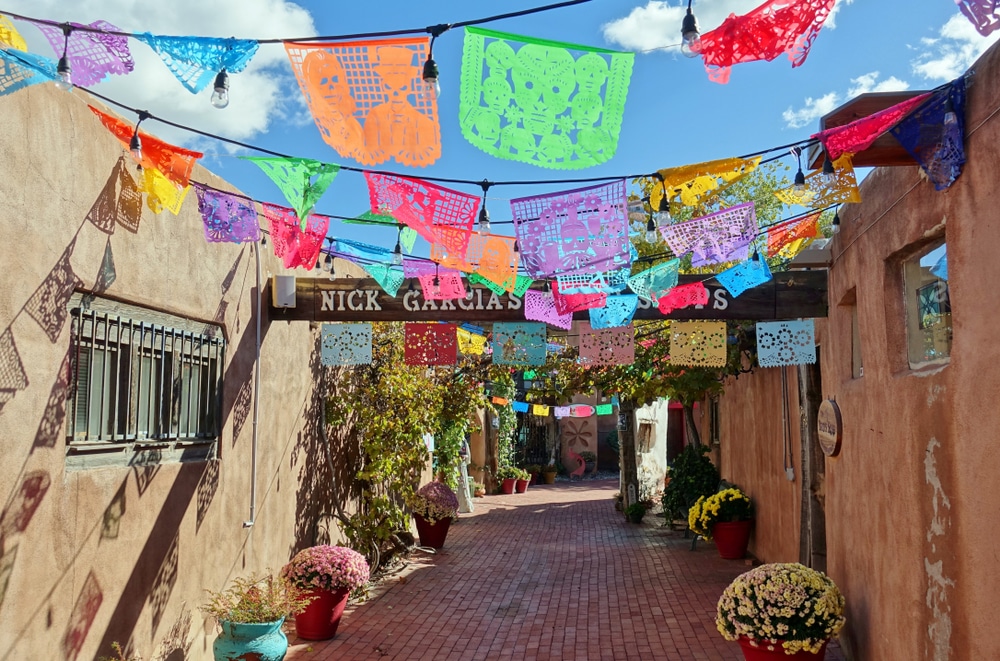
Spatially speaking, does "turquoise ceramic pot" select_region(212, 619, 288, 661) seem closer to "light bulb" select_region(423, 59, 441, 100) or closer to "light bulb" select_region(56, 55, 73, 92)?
"light bulb" select_region(56, 55, 73, 92)

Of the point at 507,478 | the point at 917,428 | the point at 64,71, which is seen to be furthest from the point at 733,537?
the point at 507,478

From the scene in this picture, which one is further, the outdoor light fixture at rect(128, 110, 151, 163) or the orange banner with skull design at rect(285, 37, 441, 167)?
the outdoor light fixture at rect(128, 110, 151, 163)

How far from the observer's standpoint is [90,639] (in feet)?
16.1

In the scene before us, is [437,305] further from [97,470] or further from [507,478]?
[507,478]

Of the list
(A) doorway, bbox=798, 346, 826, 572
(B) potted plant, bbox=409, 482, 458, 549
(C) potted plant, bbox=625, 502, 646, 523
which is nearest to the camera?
(A) doorway, bbox=798, 346, 826, 572

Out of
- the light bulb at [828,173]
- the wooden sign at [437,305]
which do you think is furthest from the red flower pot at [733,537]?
the light bulb at [828,173]

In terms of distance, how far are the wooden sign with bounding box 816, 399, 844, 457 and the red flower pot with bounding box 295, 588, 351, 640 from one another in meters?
4.32

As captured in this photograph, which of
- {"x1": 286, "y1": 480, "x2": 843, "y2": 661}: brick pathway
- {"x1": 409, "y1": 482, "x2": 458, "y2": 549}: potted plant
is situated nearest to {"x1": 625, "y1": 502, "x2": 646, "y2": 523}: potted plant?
{"x1": 286, "y1": 480, "x2": 843, "y2": 661}: brick pathway

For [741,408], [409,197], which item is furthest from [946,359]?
[741,408]

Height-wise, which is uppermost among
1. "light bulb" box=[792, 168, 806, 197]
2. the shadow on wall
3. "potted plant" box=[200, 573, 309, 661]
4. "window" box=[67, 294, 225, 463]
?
"light bulb" box=[792, 168, 806, 197]

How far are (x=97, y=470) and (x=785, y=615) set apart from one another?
457 centimetres

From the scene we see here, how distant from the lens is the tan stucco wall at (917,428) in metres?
3.60

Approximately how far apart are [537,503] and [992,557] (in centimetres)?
1673

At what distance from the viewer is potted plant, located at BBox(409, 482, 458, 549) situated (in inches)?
471
